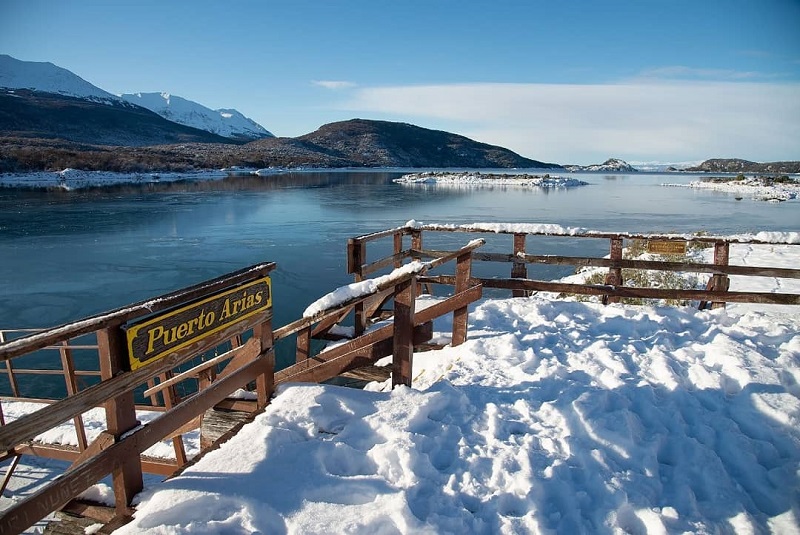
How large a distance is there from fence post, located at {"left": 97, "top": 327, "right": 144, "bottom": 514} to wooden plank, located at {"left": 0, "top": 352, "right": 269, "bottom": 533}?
0.22 feet

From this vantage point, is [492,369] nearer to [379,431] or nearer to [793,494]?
[379,431]

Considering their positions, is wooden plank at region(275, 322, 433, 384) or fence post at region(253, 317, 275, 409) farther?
wooden plank at region(275, 322, 433, 384)

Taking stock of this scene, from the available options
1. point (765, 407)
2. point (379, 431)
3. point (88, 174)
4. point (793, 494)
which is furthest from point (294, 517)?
point (88, 174)

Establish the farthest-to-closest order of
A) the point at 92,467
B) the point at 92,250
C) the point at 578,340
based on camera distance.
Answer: the point at 92,250 → the point at 578,340 → the point at 92,467

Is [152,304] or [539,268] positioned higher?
[152,304]

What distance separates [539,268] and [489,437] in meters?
12.5

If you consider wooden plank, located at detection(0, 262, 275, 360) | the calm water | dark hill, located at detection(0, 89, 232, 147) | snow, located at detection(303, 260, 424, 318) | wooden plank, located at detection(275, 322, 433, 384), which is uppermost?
dark hill, located at detection(0, 89, 232, 147)

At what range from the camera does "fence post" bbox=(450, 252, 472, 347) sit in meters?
5.93

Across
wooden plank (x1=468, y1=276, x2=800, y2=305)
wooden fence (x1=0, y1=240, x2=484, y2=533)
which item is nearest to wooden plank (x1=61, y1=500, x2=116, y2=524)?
wooden fence (x1=0, y1=240, x2=484, y2=533)

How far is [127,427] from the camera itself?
2.81 meters

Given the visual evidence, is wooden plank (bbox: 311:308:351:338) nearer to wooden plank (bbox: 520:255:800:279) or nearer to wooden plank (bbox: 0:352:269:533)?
wooden plank (bbox: 0:352:269:533)

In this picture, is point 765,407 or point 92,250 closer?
point 765,407

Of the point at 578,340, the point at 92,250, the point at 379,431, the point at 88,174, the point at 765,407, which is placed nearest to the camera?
the point at 379,431

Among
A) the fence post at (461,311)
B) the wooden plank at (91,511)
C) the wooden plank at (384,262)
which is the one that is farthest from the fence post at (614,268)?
the wooden plank at (91,511)
